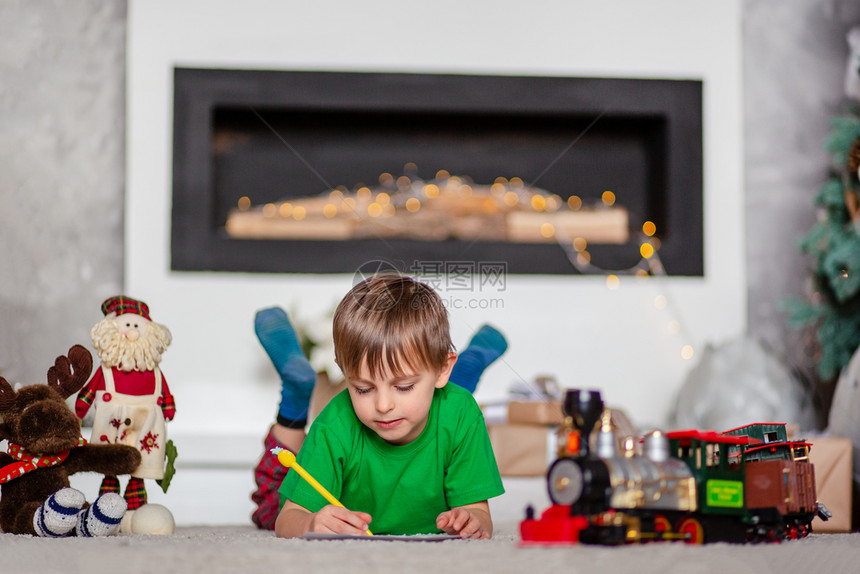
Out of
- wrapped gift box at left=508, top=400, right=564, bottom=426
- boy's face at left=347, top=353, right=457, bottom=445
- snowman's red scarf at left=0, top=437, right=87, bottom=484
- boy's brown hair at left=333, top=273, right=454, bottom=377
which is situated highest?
boy's brown hair at left=333, top=273, right=454, bottom=377

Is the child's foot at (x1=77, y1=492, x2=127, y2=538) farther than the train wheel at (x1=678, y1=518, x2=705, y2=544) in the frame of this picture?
Yes

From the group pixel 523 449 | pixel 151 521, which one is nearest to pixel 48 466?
pixel 151 521

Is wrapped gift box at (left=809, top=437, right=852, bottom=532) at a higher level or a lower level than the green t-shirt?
lower

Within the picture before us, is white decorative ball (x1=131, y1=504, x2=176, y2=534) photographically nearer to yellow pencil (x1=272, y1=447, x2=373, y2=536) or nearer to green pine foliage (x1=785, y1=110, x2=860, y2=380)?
yellow pencil (x1=272, y1=447, x2=373, y2=536)

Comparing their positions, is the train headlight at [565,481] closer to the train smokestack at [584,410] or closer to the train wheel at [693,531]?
the train smokestack at [584,410]

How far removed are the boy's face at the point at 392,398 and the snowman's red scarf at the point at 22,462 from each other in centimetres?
36

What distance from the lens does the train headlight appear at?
0.60m

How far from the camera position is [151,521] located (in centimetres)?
93

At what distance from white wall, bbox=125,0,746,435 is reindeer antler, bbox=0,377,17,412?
37.3 inches

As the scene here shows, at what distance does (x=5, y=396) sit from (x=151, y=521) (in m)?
0.22

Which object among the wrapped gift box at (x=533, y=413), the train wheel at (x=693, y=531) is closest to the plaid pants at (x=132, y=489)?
the train wheel at (x=693, y=531)

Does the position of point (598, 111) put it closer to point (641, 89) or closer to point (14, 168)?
point (641, 89)

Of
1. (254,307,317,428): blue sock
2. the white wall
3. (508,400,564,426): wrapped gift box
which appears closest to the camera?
(254,307,317,428): blue sock

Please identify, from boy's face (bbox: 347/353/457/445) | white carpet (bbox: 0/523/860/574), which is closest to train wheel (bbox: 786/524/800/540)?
white carpet (bbox: 0/523/860/574)
